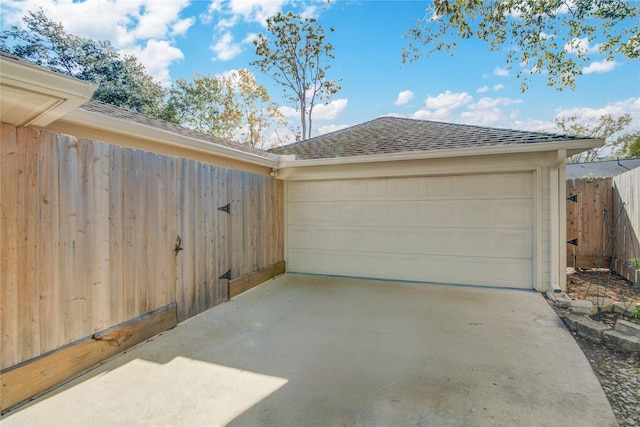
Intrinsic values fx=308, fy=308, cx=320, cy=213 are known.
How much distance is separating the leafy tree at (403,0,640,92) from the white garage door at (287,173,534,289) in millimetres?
2453

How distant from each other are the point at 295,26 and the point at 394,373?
58.0 ft

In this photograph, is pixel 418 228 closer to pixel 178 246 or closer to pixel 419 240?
pixel 419 240

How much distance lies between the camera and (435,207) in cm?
575

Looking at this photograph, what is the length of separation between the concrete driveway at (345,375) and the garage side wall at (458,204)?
1302 mm

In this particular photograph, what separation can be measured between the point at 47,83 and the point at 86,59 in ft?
55.0

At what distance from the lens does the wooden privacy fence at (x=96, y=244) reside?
2318 millimetres

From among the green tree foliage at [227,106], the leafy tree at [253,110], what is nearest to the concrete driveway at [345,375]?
the leafy tree at [253,110]

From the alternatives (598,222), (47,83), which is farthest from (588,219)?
(47,83)

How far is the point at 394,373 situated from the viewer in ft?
8.79

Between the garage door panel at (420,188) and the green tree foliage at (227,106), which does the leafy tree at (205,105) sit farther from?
the garage door panel at (420,188)

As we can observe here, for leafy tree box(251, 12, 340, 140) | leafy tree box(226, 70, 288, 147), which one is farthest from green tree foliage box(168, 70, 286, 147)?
leafy tree box(251, 12, 340, 140)

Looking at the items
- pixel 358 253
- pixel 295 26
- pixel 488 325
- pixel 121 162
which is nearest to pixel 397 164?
pixel 358 253

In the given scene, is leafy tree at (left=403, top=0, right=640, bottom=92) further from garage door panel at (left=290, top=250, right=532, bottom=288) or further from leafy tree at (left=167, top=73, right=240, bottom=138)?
leafy tree at (left=167, top=73, right=240, bottom=138)

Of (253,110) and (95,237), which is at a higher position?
(253,110)
